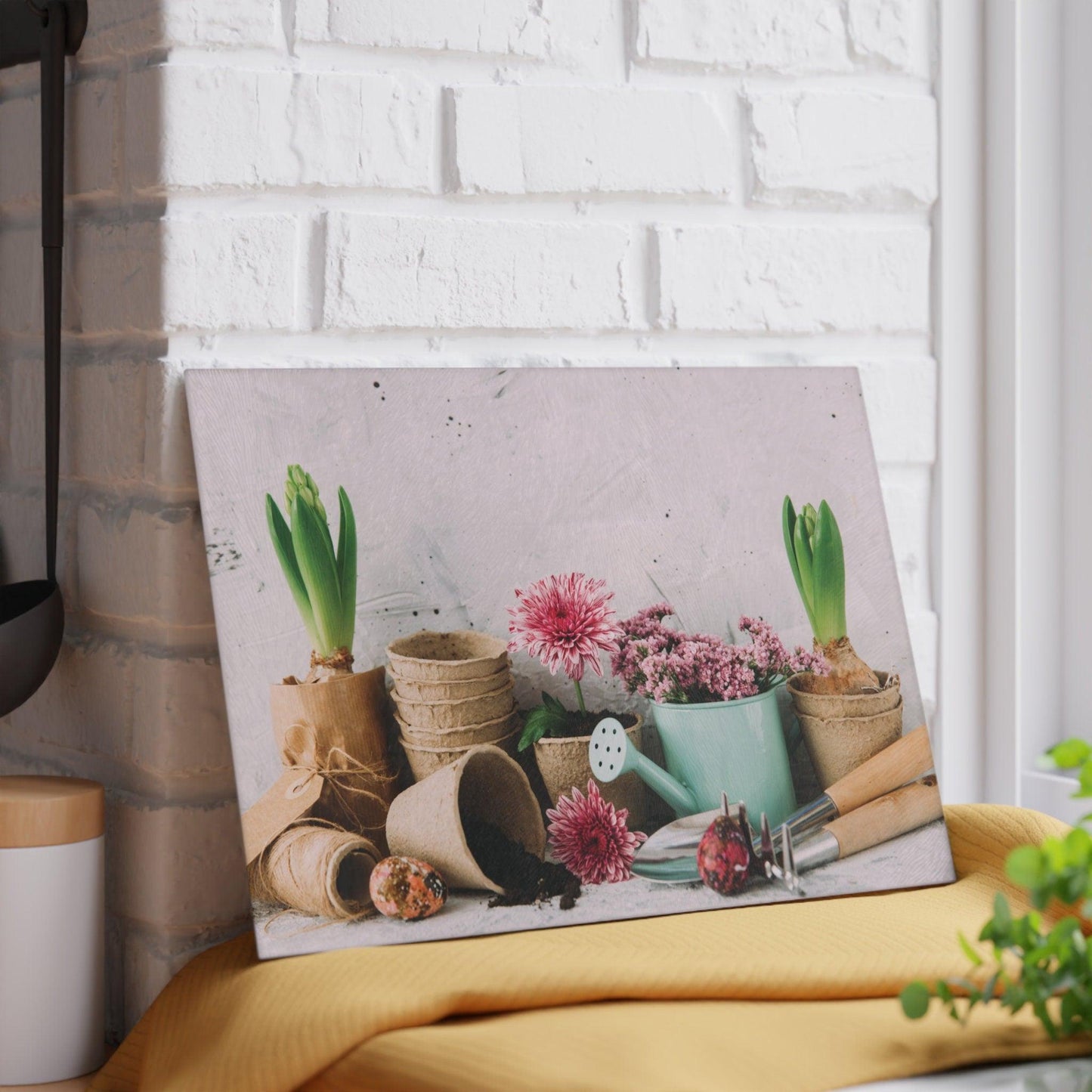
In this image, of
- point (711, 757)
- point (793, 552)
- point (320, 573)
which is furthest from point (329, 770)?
point (793, 552)

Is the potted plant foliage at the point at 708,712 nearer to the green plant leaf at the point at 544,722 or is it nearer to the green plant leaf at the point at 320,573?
the green plant leaf at the point at 544,722

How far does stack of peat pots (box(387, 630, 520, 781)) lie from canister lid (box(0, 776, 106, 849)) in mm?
179

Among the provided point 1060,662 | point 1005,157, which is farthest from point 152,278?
point 1060,662

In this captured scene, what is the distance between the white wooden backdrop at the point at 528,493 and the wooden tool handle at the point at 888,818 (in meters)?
0.05

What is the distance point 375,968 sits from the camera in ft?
2.17

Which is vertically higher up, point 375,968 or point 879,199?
point 879,199

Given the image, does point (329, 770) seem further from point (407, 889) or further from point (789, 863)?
point (789, 863)

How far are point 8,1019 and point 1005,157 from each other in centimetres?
89

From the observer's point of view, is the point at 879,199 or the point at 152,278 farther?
the point at 879,199

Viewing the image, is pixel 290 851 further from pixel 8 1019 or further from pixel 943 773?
pixel 943 773

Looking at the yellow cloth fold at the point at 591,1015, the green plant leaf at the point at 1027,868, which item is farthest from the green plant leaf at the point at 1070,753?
the yellow cloth fold at the point at 591,1015

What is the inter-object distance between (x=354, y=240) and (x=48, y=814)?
38cm

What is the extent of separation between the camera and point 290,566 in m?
0.76

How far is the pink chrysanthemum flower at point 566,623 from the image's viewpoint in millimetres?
799
